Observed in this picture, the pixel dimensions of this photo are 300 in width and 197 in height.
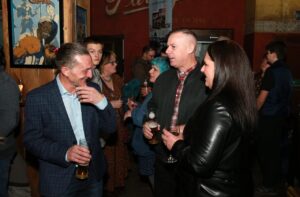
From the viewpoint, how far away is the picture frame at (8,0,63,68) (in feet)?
12.5

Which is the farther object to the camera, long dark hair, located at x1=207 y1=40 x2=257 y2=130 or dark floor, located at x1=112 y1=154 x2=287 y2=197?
dark floor, located at x1=112 y1=154 x2=287 y2=197

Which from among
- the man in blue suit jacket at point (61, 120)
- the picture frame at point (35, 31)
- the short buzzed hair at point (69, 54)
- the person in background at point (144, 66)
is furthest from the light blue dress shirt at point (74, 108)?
the person in background at point (144, 66)

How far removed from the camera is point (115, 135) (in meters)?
4.57

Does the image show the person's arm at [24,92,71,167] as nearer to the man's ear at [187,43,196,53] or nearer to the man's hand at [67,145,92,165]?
the man's hand at [67,145,92,165]

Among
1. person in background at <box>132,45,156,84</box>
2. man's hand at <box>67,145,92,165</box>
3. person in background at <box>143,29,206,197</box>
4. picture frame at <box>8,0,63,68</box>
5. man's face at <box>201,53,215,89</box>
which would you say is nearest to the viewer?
man's face at <box>201,53,215,89</box>

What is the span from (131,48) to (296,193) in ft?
19.4

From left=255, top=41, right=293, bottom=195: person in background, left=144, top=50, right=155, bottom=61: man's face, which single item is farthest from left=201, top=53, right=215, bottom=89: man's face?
left=144, top=50, right=155, bottom=61: man's face

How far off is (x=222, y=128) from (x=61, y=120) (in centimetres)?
Result: 107

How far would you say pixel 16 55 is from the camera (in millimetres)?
3918

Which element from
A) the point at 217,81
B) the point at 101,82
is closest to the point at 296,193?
the point at 101,82

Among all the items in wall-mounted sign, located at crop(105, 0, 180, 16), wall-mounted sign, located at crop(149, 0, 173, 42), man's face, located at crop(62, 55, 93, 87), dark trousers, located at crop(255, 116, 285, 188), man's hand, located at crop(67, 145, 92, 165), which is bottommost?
dark trousers, located at crop(255, 116, 285, 188)

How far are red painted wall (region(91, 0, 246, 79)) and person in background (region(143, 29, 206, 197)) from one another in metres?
6.14

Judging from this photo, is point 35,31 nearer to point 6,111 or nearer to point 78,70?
point 6,111

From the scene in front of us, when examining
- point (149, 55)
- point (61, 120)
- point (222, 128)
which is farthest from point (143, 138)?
point (149, 55)
